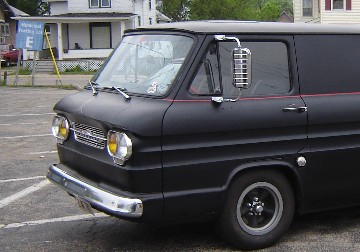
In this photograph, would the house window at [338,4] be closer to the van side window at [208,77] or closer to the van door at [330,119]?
the van door at [330,119]

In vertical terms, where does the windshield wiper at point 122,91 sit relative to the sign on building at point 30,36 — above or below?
below

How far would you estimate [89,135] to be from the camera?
489cm

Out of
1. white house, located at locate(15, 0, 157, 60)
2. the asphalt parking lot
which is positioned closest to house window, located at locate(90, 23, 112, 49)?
white house, located at locate(15, 0, 157, 60)

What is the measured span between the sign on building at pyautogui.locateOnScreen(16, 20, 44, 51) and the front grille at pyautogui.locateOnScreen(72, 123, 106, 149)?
2102 centimetres

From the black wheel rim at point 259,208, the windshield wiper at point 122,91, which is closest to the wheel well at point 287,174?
the black wheel rim at point 259,208

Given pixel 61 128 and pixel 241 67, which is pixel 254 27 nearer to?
pixel 241 67

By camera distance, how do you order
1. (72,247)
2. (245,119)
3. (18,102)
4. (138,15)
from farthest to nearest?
1. (138,15)
2. (18,102)
3. (72,247)
4. (245,119)

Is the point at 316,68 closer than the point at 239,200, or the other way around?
the point at 239,200

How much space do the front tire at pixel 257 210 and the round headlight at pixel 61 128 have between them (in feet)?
5.54

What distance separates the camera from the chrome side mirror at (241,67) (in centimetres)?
449

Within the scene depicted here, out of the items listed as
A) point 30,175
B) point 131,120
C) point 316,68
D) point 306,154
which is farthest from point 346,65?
point 30,175

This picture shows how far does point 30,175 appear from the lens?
7992 mm

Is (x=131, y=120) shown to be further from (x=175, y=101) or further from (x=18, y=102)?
(x=18, y=102)

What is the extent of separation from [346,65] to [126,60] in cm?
210
